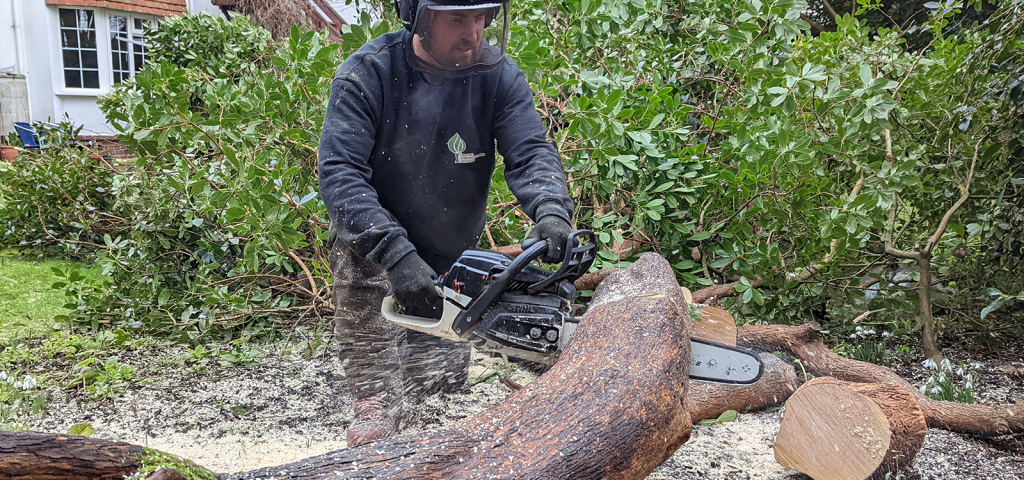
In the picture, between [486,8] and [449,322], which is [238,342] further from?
[486,8]

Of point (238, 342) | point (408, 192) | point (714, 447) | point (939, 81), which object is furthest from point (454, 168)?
point (939, 81)

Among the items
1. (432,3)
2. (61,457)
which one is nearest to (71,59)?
(432,3)

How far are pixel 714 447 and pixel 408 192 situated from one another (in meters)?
1.56

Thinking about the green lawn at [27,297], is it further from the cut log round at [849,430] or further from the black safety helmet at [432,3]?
the cut log round at [849,430]

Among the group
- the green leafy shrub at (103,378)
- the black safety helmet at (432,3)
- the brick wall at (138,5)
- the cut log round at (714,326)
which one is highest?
the brick wall at (138,5)

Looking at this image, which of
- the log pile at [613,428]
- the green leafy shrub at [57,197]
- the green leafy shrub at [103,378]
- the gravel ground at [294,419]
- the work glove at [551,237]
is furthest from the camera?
the green leafy shrub at [57,197]

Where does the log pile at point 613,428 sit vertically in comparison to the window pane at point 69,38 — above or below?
below

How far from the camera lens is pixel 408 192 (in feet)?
8.45

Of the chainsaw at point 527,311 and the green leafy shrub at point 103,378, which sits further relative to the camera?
the green leafy shrub at point 103,378

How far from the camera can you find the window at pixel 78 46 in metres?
13.9

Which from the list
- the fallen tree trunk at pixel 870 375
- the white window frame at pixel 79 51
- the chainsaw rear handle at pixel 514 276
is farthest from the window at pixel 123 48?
the chainsaw rear handle at pixel 514 276

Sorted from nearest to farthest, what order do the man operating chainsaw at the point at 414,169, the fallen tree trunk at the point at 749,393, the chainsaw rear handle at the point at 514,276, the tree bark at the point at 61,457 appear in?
the tree bark at the point at 61,457
the chainsaw rear handle at the point at 514,276
the man operating chainsaw at the point at 414,169
the fallen tree trunk at the point at 749,393

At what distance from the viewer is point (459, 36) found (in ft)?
7.36

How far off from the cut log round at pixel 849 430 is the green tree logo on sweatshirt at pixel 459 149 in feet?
4.73
